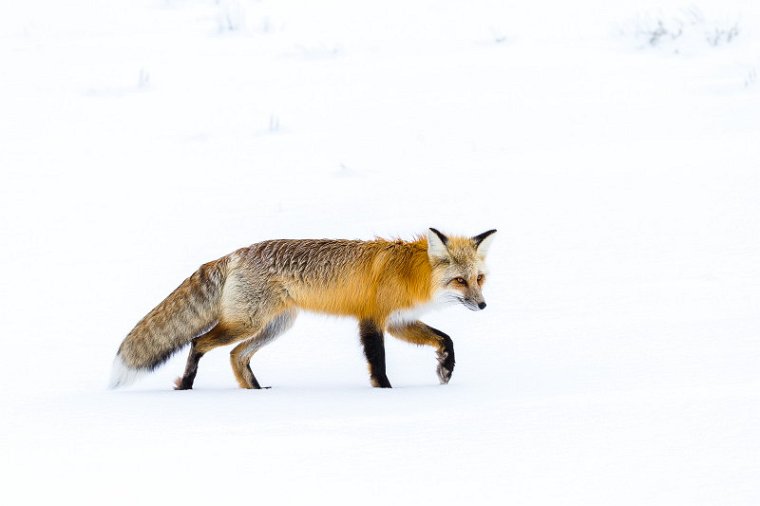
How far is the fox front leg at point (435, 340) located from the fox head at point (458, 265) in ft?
0.90

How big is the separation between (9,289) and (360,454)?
14.8 ft

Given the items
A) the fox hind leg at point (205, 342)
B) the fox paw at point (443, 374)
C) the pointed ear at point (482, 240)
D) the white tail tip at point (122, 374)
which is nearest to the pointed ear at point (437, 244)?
the pointed ear at point (482, 240)

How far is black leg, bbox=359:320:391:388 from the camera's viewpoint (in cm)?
553

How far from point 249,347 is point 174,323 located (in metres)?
0.44

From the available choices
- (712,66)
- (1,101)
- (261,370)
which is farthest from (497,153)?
(1,101)

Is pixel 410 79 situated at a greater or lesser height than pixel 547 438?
greater

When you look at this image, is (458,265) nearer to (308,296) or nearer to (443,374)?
(443,374)

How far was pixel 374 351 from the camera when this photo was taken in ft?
18.4

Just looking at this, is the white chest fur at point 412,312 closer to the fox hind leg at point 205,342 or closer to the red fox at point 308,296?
the red fox at point 308,296

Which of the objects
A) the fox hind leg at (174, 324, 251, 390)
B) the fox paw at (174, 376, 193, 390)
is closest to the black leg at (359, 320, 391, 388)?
the fox hind leg at (174, 324, 251, 390)

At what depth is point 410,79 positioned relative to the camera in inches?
475

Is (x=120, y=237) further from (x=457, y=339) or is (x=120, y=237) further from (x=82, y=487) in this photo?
(x=82, y=487)

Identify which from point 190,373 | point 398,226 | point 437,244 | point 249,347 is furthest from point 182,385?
point 398,226

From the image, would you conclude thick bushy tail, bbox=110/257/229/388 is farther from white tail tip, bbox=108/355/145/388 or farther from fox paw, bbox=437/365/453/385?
fox paw, bbox=437/365/453/385
